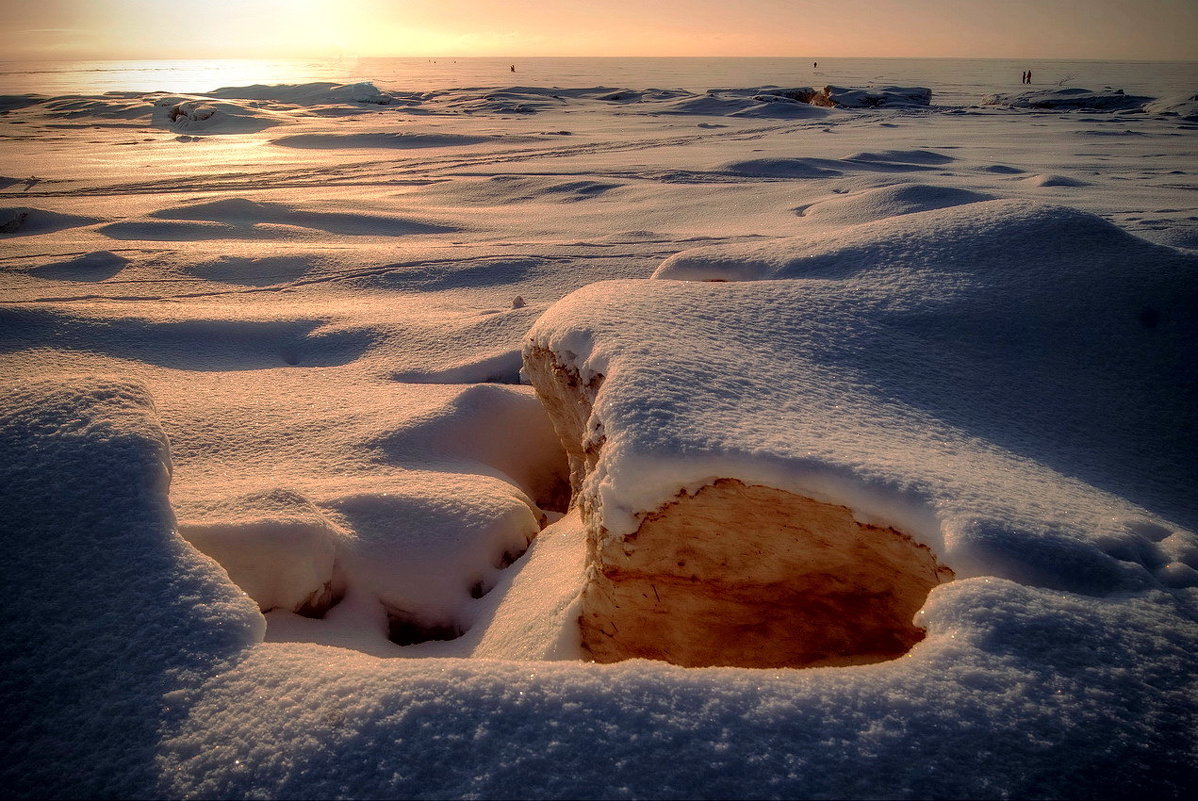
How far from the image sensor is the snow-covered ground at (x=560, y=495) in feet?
3.17

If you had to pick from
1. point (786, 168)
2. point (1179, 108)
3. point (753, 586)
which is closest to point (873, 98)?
point (1179, 108)

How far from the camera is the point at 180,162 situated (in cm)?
902

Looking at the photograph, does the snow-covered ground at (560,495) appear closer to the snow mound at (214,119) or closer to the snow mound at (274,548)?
the snow mound at (274,548)

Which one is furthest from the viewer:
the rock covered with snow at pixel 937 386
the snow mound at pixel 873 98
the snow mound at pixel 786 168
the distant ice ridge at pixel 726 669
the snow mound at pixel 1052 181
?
the snow mound at pixel 873 98

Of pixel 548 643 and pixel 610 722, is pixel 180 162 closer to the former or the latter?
pixel 548 643

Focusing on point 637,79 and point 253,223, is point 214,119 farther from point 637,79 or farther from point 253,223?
point 637,79

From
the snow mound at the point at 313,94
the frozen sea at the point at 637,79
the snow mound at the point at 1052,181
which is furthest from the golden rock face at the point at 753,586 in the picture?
the frozen sea at the point at 637,79

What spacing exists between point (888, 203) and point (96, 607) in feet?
17.2

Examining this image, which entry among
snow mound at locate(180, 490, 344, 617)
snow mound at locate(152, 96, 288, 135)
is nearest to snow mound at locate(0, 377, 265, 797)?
snow mound at locate(180, 490, 344, 617)

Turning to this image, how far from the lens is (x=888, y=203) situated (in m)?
4.99

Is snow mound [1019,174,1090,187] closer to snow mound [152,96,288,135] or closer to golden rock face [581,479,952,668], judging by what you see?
golden rock face [581,479,952,668]

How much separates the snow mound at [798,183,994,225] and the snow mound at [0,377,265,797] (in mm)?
4706

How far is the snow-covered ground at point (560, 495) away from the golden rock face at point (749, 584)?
0.29 feet

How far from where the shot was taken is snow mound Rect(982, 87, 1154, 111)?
655 inches
